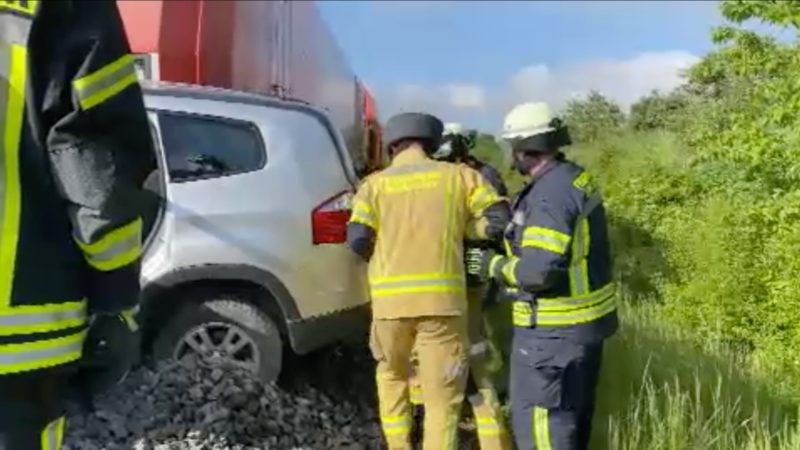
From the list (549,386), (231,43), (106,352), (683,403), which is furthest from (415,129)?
(106,352)

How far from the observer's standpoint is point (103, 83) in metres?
2.45

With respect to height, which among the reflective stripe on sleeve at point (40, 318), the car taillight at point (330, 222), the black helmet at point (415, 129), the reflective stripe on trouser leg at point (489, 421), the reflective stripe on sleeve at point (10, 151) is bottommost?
the reflective stripe on trouser leg at point (489, 421)

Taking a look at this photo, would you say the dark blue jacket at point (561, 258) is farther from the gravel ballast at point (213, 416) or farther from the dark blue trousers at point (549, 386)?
the gravel ballast at point (213, 416)

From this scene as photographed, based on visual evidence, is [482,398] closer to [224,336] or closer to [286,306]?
[286,306]

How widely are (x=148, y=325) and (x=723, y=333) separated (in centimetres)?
416

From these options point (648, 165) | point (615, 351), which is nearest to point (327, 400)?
point (615, 351)

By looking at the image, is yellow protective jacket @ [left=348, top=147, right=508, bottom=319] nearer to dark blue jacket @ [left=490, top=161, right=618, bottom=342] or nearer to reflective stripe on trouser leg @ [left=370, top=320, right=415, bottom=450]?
reflective stripe on trouser leg @ [left=370, top=320, right=415, bottom=450]

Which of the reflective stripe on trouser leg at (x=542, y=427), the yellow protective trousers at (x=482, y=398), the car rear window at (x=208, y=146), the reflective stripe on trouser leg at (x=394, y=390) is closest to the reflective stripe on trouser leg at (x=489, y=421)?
the yellow protective trousers at (x=482, y=398)

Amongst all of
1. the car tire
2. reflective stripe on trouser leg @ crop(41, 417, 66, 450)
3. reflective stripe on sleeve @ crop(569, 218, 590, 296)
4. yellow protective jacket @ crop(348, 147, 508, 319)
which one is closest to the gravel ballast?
the car tire

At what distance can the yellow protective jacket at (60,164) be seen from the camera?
244 cm

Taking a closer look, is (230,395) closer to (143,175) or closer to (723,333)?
(143,175)

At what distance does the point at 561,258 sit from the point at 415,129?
119 centimetres

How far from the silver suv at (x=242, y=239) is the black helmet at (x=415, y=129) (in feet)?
1.68

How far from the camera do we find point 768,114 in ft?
19.8
